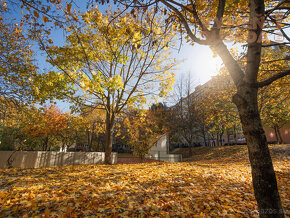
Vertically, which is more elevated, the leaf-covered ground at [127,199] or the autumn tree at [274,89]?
the autumn tree at [274,89]

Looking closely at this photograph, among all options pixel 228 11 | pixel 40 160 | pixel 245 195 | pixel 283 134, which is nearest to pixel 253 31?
pixel 228 11

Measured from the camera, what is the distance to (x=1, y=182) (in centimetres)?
418

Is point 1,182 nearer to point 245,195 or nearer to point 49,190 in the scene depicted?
point 49,190

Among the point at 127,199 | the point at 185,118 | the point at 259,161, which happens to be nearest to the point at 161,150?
the point at 185,118

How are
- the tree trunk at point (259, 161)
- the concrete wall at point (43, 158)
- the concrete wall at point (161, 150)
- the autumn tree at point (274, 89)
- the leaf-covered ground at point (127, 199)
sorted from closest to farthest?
the tree trunk at point (259, 161) → the leaf-covered ground at point (127, 199) → the autumn tree at point (274, 89) → the concrete wall at point (43, 158) → the concrete wall at point (161, 150)

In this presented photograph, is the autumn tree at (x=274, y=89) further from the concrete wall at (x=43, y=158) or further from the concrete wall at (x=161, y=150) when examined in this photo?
the concrete wall at (x=43, y=158)

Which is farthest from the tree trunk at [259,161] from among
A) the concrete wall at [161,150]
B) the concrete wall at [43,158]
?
the concrete wall at [161,150]

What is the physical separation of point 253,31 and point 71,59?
7.88 metres

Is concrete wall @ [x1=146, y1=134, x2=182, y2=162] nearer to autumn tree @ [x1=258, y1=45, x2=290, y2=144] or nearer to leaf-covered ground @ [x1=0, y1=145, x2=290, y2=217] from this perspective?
autumn tree @ [x1=258, y1=45, x2=290, y2=144]

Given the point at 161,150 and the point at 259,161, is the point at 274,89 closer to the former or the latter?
the point at 259,161

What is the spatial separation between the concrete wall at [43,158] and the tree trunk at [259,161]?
11.1 metres

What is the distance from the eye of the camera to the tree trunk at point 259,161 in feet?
7.28

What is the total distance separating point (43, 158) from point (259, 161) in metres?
11.3

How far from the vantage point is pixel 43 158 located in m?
9.33
